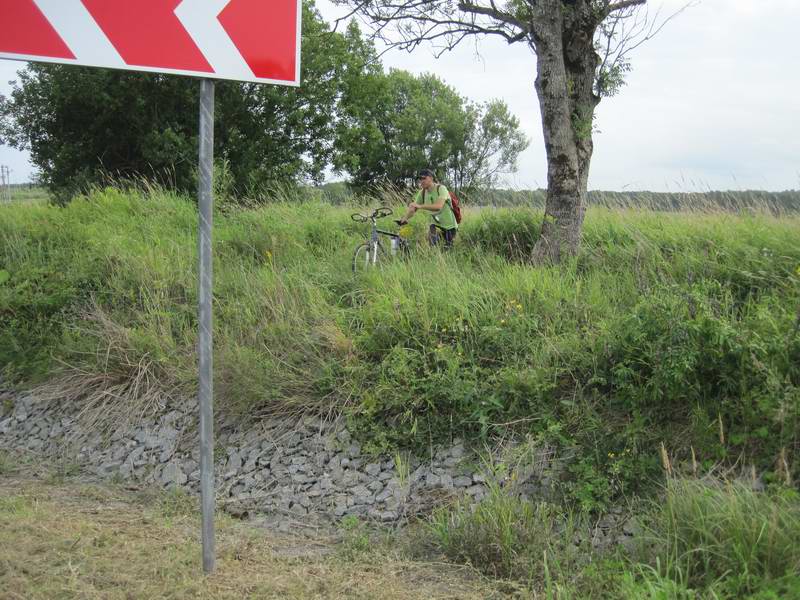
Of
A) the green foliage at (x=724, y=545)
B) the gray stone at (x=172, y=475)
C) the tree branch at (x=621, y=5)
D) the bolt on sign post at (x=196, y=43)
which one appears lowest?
the gray stone at (x=172, y=475)

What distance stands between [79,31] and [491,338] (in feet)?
12.1

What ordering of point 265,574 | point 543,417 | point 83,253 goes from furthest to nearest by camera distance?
point 83,253 → point 543,417 → point 265,574

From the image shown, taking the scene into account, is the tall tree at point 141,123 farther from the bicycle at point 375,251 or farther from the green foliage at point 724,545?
the green foliage at point 724,545

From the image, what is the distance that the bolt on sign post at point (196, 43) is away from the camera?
9.96 ft

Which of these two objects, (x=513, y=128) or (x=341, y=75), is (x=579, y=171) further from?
(x=513, y=128)

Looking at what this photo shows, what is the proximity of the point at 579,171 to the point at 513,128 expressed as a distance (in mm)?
49679

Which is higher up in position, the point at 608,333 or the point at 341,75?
the point at 341,75

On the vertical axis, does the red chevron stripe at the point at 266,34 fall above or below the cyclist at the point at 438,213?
above

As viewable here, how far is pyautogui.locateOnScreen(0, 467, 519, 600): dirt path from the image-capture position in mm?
3488

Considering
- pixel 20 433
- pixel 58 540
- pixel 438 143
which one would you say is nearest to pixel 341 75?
pixel 438 143

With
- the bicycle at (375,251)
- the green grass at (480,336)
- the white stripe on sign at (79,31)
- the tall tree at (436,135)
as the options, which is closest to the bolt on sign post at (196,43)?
the white stripe on sign at (79,31)

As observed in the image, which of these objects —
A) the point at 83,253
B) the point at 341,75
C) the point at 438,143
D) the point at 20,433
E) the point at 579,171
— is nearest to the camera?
the point at 20,433

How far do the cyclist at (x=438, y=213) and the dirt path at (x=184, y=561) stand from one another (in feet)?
18.6

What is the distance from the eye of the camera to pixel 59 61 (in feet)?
10.1
